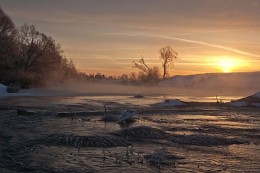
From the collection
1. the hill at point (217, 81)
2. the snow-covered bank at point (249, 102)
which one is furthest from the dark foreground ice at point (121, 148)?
the hill at point (217, 81)

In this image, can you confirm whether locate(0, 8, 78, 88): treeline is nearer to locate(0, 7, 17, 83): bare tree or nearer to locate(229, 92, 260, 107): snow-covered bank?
locate(0, 7, 17, 83): bare tree

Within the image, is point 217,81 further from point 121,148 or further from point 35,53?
point 121,148

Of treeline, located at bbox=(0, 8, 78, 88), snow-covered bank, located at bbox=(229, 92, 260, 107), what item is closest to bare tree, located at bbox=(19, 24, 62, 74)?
treeline, located at bbox=(0, 8, 78, 88)

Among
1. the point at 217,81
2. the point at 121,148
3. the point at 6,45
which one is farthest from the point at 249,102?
the point at 217,81

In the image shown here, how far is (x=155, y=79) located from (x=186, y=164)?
122059 mm

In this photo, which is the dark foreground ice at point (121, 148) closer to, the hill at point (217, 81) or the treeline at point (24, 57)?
the treeline at point (24, 57)

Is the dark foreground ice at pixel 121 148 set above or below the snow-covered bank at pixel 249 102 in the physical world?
below

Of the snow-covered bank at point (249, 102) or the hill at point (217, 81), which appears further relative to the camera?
the hill at point (217, 81)

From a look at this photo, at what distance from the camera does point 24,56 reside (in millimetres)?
80562

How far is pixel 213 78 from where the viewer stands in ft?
468

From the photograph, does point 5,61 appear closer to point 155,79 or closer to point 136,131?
point 136,131

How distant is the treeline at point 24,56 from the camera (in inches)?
2800

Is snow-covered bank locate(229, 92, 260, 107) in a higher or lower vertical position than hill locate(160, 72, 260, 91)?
lower

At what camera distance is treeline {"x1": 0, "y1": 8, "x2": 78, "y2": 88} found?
7112 cm
